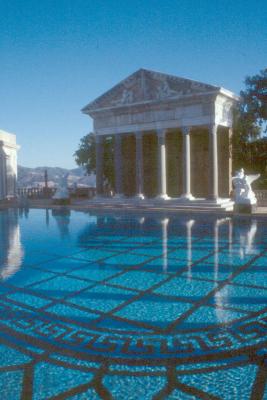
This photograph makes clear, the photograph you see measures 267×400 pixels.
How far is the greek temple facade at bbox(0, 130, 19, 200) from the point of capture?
3288 cm

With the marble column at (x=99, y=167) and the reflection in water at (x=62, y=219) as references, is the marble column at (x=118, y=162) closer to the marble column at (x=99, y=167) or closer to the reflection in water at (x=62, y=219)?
the marble column at (x=99, y=167)

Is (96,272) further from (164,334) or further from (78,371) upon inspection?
(78,371)

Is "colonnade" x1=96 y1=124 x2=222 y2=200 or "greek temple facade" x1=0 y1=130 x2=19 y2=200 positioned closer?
"colonnade" x1=96 y1=124 x2=222 y2=200

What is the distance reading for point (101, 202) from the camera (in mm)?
26109

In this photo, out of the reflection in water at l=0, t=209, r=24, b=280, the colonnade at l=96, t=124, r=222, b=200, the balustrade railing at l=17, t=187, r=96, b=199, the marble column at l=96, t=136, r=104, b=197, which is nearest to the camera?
the reflection in water at l=0, t=209, r=24, b=280

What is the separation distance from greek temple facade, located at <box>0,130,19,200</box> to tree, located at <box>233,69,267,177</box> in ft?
67.8

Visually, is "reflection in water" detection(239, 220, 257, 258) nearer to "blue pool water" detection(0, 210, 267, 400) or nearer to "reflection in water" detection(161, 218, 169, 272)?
"blue pool water" detection(0, 210, 267, 400)

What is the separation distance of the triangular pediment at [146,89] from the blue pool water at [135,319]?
1203 cm

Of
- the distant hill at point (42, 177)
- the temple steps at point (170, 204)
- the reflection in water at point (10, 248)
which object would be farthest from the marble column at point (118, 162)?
the distant hill at point (42, 177)

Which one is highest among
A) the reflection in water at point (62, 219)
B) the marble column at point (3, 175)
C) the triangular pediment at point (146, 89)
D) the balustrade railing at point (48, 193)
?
the triangular pediment at point (146, 89)

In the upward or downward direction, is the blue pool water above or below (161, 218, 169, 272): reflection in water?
below

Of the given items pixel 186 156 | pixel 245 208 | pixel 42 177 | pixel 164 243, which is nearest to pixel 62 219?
pixel 186 156

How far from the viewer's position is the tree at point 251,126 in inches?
929

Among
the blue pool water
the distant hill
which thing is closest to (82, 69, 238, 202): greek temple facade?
the blue pool water
